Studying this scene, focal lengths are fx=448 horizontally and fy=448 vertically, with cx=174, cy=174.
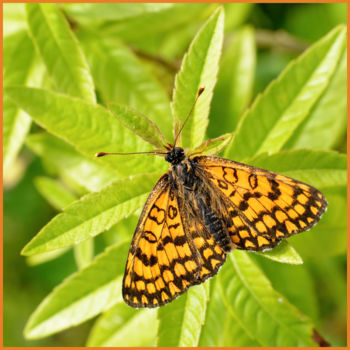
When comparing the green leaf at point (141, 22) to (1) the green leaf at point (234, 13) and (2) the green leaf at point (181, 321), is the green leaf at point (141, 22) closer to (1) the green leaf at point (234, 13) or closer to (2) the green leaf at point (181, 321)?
(1) the green leaf at point (234, 13)

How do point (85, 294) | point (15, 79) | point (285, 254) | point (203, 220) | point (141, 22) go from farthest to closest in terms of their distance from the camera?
point (141, 22)
point (15, 79)
point (85, 294)
point (203, 220)
point (285, 254)

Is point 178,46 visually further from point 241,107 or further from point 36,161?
point 36,161

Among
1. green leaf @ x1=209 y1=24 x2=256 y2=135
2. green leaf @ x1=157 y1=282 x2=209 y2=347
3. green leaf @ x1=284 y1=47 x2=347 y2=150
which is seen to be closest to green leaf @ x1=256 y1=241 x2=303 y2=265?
green leaf @ x1=157 y1=282 x2=209 y2=347

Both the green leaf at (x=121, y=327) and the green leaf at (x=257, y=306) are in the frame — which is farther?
the green leaf at (x=121, y=327)

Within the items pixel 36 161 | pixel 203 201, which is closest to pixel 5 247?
pixel 36 161

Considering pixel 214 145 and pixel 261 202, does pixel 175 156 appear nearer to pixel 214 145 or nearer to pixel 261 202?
pixel 214 145

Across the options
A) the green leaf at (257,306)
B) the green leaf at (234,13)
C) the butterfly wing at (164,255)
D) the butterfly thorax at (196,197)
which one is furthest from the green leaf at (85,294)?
the green leaf at (234,13)

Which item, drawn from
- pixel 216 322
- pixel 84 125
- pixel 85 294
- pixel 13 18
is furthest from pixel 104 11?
pixel 216 322
